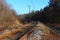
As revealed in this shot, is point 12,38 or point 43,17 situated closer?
point 12,38

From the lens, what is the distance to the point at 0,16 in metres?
33.5

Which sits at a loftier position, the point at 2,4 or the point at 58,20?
the point at 2,4

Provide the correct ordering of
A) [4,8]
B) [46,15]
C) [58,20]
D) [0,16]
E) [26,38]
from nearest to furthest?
1. [26,38]
2. [0,16]
3. [4,8]
4. [58,20]
5. [46,15]

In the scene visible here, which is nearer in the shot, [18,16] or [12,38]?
[12,38]

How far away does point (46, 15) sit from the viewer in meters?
42.4

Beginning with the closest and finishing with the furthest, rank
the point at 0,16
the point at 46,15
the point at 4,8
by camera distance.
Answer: the point at 0,16 < the point at 4,8 < the point at 46,15

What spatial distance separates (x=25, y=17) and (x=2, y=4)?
1230cm

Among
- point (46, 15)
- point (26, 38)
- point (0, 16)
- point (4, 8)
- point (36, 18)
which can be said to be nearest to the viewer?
point (26, 38)

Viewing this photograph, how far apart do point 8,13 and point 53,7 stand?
1084cm

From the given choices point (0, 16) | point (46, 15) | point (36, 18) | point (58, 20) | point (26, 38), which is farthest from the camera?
point (36, 18)

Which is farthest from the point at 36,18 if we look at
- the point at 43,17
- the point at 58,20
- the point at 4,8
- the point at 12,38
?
the point at 12,38

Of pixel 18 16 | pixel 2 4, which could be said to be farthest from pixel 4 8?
pixel 18 16

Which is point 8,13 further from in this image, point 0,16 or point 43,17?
point 43,17

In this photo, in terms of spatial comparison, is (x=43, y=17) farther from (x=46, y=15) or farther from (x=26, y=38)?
(x=26, y=38)
